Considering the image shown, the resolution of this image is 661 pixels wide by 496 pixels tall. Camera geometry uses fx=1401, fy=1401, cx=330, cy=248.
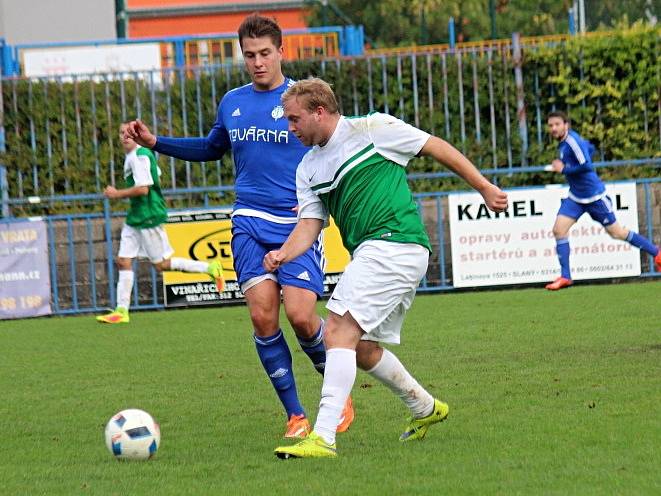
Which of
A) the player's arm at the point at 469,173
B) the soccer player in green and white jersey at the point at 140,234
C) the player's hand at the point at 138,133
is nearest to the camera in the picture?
the player's arm at the point at 469,173

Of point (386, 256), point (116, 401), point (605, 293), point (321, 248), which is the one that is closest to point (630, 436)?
point (386, 256)

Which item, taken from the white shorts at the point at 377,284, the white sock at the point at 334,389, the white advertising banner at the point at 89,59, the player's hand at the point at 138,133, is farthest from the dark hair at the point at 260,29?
the white advertising banner at the point at 89,59

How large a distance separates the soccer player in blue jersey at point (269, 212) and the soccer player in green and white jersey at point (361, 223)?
77 centimetres

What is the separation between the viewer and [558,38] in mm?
19703

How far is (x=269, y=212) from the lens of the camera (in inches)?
296

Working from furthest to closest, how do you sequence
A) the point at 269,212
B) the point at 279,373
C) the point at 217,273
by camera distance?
the point at 217,273, the point at 269,212, the point at 279,373

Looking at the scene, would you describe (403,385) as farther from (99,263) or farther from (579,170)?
(99,263)

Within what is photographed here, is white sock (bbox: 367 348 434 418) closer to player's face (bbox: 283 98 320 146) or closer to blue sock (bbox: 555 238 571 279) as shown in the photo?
player's face (bbox: 283 98 320 146)

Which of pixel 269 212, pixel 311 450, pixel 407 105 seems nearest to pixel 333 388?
pixel 311 450

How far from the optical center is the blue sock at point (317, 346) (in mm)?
7551

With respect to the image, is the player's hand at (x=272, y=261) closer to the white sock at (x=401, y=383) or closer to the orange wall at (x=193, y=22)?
the white sock at (x=401, y=383)

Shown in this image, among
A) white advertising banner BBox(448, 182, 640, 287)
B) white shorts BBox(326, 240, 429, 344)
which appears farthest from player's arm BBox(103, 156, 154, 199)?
white shorts BBox(326, 240, 429, 344)

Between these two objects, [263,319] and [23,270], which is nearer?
[263,319]

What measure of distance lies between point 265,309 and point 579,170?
28.3 ft
